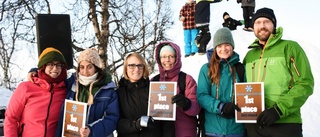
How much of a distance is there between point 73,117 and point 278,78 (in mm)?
1942

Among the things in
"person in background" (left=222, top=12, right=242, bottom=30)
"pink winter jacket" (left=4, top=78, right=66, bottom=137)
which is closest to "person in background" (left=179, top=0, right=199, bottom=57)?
"person in background" (left=222, top=12, right=242, bottom=30)

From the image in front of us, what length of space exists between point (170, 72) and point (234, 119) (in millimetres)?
793

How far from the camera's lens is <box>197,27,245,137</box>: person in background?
3287mm

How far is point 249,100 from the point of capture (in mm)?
3139

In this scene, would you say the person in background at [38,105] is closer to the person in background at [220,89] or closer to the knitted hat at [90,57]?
the knitted hat at [90,57]

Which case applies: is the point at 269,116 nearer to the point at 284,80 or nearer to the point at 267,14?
the point at 284,80

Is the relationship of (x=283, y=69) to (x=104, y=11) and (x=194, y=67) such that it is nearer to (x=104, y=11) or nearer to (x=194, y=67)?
(x=194, y=67)

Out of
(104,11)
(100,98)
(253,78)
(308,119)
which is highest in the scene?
(104,11)

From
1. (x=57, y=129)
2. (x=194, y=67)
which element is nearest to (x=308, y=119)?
(x=194, y=67)

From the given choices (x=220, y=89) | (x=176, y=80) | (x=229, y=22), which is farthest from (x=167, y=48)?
(x=229, y=22)

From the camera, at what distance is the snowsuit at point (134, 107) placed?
3.35m

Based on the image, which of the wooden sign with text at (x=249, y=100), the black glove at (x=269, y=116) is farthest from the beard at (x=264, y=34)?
the black glove at (x=269, y=116)

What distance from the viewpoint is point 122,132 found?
3379 millimetres

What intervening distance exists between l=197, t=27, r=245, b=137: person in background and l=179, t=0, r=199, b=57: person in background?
6.13m
